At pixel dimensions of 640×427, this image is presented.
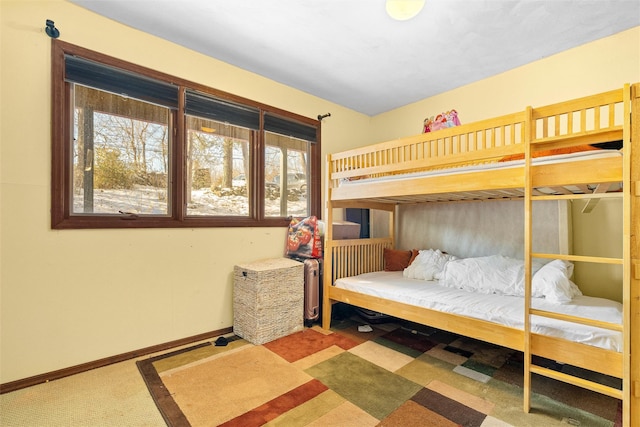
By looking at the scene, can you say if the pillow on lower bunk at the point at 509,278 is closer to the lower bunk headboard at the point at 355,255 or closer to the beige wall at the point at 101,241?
the lower bunk headboard at the point at 355,255

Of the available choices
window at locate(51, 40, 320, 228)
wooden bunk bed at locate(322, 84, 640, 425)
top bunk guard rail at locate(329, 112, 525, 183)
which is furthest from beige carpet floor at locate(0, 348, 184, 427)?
top bunk guard rail at locate(329, 112, 525, 183)

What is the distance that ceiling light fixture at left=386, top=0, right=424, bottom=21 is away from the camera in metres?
1.92

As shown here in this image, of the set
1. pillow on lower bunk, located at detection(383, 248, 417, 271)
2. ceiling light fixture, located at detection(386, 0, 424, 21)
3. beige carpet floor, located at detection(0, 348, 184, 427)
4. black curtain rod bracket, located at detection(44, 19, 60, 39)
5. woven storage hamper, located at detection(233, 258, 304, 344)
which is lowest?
beige carpet floor, located at detection(0, 348, 184, 427)

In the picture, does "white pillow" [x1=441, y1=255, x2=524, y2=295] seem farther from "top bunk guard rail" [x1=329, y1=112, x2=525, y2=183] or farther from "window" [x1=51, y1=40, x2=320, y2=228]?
"window" [x1=51, y1=40, x2=320, y2=228]

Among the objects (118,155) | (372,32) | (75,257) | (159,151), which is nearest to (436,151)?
(372,32)

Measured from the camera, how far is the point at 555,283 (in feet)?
6.72

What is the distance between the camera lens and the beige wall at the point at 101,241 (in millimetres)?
1919

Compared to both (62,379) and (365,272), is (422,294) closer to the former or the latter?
(365,272)

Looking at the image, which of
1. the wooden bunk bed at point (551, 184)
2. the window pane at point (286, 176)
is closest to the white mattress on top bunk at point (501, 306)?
the wooden bunk bed at point (551, 184)

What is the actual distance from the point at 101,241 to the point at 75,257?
0.60 ft

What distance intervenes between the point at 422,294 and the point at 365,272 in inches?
44.0

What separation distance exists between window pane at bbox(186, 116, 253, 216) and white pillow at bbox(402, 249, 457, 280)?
70.1 inches

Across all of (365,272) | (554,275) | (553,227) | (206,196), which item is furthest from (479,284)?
(206,196)

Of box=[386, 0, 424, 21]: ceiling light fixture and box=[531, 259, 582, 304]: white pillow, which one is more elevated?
box=[386, 0, 424, 21]: ceiling light fixture
